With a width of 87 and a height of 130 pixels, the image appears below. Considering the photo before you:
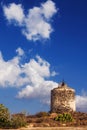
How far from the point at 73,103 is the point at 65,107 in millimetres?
1857

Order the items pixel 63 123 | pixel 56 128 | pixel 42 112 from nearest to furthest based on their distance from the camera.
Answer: pixel 56 128 → pixel 63 123 → pixel 42 112

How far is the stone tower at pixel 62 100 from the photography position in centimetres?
7062

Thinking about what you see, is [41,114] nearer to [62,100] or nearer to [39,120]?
[62,100]

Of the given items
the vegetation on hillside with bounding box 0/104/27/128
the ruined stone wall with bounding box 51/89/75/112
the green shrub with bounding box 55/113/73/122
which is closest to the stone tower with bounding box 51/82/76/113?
the ruined stone wall with bounding box 51/89/75/112

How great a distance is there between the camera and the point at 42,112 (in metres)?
68.5

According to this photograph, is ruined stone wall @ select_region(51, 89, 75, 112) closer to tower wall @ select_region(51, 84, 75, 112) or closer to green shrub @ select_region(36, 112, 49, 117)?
tower wall @ select_region(51, 84, 75, 112)

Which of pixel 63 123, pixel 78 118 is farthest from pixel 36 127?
pixel 78 118

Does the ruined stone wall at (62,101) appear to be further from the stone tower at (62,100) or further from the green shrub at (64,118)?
the green shrub at (64,118)

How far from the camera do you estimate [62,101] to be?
70.6m

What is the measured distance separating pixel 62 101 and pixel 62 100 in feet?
0.64

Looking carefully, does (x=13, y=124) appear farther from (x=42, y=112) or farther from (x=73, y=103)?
(x=73, y=103)

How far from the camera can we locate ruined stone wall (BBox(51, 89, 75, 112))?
70562 millimetres

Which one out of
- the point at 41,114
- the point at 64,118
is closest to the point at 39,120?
the point at 64,118

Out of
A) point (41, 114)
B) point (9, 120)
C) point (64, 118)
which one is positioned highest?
point (41, 114)
